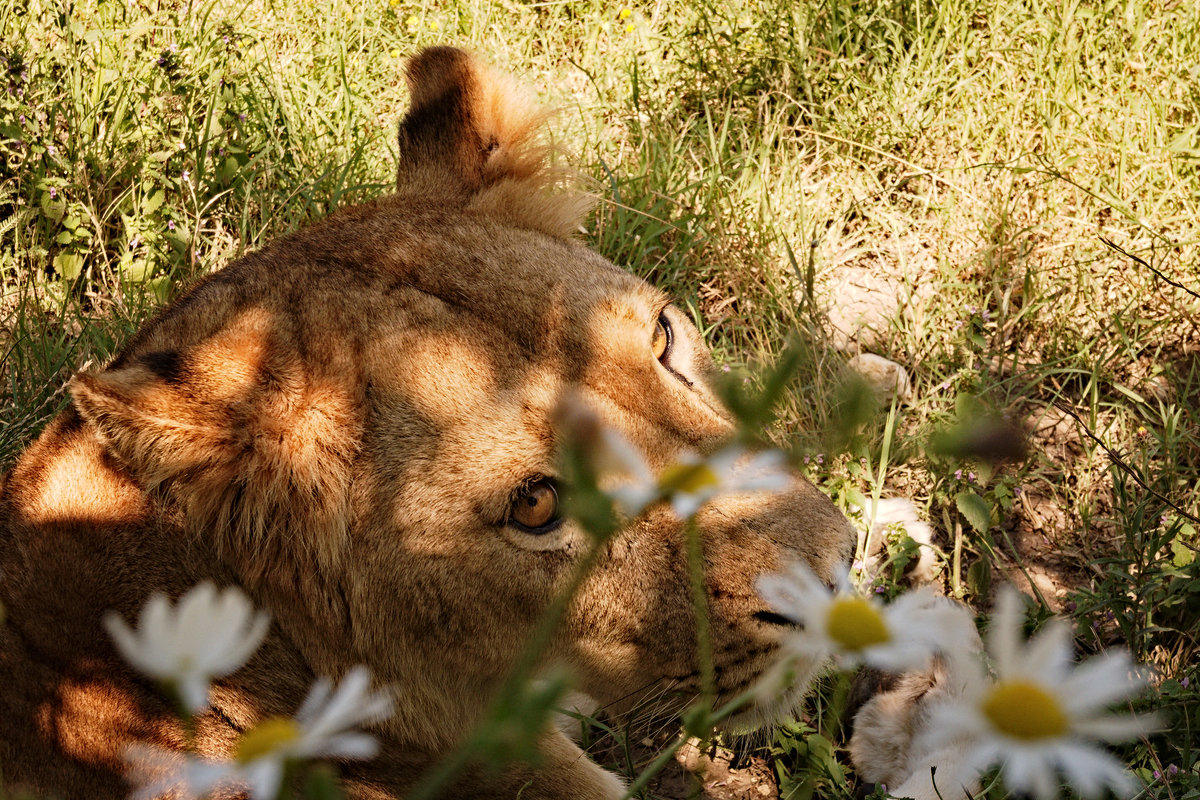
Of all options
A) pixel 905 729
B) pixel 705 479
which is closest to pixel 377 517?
pixel 705 479

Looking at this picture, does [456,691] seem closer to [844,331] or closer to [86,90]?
[844,331]

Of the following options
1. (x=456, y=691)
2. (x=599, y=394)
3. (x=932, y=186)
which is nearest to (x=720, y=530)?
(x=599, y=394)

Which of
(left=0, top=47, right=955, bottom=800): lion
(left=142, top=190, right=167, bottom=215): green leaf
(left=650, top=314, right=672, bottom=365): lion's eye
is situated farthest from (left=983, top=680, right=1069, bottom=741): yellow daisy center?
(left=142, top=190, right=167, bottom=215): green leaf

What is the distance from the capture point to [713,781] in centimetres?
330

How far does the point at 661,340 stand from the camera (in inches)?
108

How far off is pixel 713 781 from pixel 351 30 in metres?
4.25

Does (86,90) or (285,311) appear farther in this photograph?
(86,90)

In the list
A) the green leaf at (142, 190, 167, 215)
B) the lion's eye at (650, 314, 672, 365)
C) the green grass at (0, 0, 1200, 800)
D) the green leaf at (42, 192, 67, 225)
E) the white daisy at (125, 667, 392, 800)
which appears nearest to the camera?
the white daisy at (125, 667, 392, 800)

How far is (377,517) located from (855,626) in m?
1.58

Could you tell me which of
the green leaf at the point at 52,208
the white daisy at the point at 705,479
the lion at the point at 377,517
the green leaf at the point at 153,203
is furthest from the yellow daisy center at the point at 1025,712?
the green leaf at the point at 52,208

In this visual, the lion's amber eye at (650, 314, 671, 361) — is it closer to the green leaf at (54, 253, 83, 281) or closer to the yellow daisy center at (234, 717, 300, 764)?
the yellow daisy center at (234, 717, 300, 764)

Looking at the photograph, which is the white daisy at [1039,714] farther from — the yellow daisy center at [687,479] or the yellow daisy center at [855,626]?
the yellow daisy center at [687,479]

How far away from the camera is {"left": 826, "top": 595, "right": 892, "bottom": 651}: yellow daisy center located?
0.87 m

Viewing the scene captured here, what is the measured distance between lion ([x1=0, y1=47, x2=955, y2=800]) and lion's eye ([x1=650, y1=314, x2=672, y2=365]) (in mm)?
135
